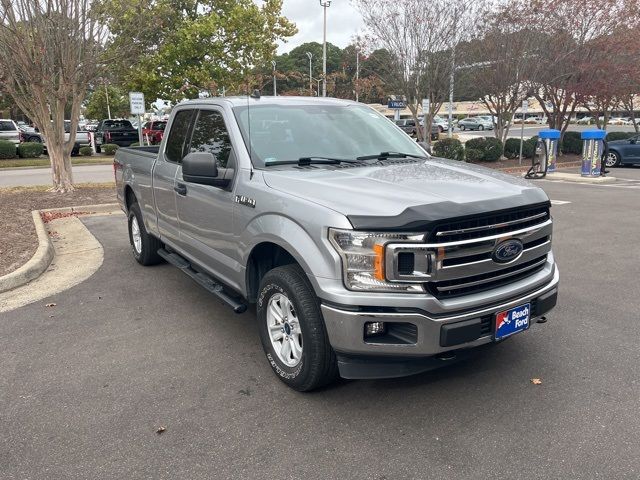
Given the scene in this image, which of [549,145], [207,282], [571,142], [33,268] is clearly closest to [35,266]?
[33,268]

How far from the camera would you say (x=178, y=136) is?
529cm

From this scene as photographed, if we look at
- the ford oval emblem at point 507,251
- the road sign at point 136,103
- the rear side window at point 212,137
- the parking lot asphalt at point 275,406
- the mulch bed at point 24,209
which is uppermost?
the road sign at point 136,103

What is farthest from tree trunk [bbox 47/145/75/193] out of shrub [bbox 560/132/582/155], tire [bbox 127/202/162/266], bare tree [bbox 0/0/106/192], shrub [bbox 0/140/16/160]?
shrub [bbox 560/132/582/155]

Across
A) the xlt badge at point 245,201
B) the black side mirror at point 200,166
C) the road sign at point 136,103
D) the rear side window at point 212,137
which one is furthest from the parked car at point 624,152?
the black side mirror at point 200,166

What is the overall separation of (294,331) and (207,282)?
142 centimetres

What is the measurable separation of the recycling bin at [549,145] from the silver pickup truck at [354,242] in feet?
43.8

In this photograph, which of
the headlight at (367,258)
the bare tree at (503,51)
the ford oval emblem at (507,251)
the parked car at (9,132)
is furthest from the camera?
the parked car at (9,132)

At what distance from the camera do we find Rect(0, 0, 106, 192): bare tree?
10445 millimetres

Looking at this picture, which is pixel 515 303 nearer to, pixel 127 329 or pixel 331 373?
pixel 331 373

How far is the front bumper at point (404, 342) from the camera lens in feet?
9.73

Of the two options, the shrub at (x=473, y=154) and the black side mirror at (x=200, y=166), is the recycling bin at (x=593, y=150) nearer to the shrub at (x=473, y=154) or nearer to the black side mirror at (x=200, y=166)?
the shrub at (x=473, y=154)

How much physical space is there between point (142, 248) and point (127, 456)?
3.92m

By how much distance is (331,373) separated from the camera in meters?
3.37

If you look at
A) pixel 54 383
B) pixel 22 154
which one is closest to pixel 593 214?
pixel 54 383
